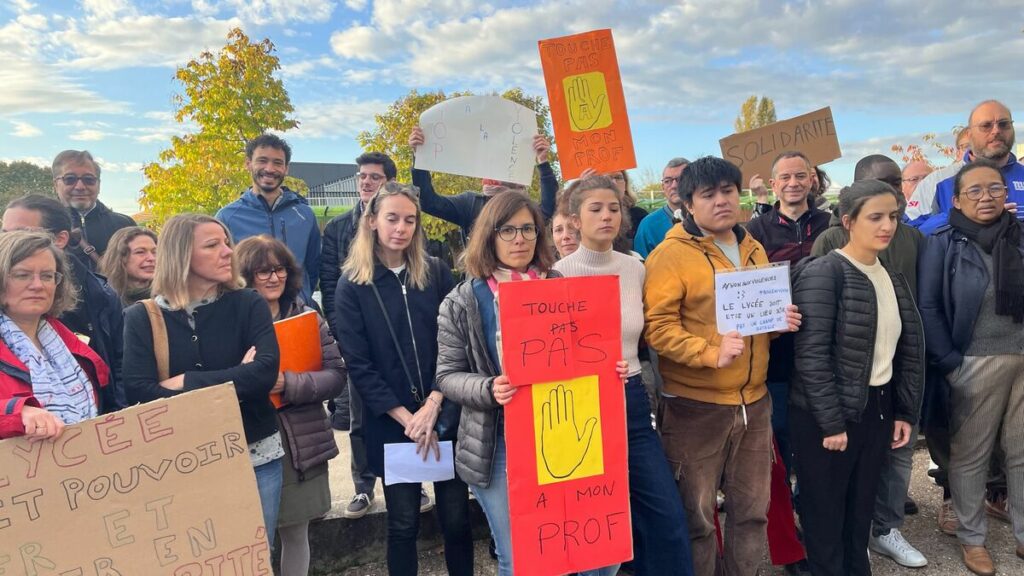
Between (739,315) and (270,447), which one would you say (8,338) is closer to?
(270,447)

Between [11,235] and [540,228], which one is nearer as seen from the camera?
[11,235]

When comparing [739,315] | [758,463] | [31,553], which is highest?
[739,315]

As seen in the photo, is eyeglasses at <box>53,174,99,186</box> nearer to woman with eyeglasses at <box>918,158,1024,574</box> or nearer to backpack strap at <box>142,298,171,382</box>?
backpack strap at <box>142,298,171,382</box>

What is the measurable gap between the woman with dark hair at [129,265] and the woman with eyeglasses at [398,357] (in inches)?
46.8

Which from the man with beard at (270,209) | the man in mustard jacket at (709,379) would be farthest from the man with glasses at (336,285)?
the man in mustard jacket at (709,379)

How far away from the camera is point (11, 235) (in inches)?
82.4

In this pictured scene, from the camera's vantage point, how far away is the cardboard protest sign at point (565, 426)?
2266 millimetres

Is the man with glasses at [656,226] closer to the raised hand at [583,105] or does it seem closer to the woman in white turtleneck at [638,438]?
the raised hand at [583,105]

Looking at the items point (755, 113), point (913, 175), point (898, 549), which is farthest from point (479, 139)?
point (755, 113)

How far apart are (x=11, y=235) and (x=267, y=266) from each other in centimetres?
100

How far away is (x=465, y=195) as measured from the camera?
4234mm

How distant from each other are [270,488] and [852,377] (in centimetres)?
267

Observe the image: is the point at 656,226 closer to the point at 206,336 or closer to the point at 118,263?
the point at 206,336

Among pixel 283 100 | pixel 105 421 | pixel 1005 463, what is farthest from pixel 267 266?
pixel 283 100
